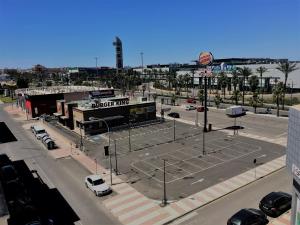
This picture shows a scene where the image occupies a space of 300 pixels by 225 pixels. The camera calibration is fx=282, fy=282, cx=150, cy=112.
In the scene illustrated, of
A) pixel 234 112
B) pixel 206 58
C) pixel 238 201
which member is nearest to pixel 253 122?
pixel 234 112

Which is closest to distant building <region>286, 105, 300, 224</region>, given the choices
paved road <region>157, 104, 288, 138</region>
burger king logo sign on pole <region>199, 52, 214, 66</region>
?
paved road <region>157, 104, 288, 138</region>

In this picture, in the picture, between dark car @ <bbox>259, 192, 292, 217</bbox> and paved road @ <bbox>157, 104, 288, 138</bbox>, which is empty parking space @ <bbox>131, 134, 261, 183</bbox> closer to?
paved road @ <bbox>157, 104, 288, 138</bbox>

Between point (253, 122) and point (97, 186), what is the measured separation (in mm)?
54148

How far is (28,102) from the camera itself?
101125 millimetres

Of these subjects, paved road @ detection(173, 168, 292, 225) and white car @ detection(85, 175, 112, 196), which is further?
white car @ detection(85, 175, 112, 196)

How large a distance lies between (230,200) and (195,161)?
1421 centimetres

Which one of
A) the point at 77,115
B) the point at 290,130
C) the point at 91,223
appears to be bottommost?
the point at 91,223

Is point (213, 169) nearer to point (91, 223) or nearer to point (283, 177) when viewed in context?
point (283, 177)

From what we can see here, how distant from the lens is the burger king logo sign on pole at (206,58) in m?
69.9

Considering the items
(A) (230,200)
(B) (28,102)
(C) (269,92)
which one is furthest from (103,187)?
(C) (269,92)

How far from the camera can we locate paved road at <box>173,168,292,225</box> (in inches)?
1238

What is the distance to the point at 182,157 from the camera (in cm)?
5162

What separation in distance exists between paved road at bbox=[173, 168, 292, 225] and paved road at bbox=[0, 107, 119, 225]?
32.4 ft

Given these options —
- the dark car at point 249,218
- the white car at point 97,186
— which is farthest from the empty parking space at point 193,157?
the dark car at point 249,218
